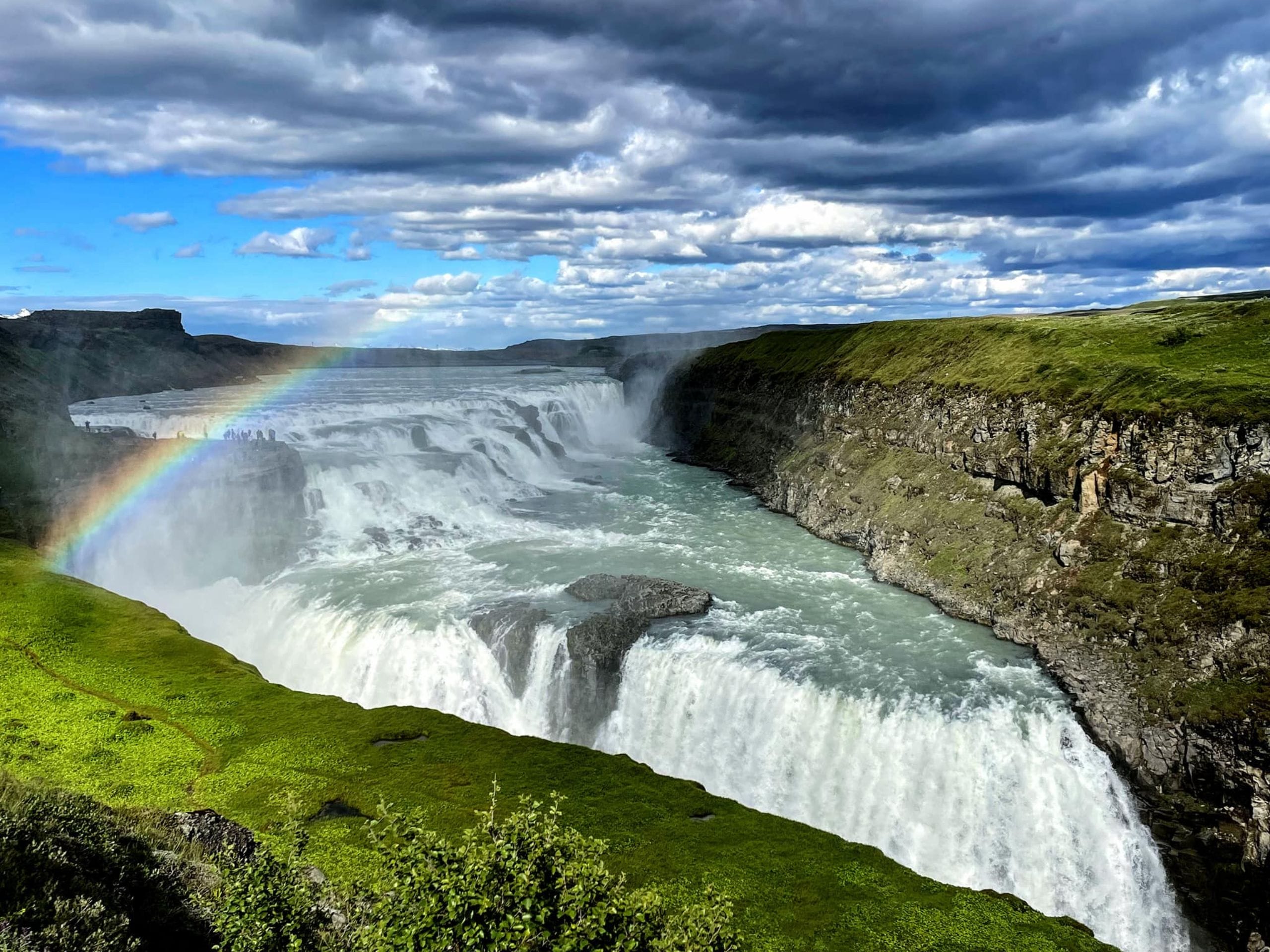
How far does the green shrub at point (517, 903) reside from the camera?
30.3ft

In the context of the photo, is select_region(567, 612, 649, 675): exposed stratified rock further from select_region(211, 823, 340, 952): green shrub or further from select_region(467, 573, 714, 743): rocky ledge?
select_region(211, 823, 340, 952): green shrub

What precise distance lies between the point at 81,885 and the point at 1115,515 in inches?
1484

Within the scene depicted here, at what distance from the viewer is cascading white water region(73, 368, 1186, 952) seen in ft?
85.5

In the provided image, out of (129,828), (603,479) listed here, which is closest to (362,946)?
(129,828)

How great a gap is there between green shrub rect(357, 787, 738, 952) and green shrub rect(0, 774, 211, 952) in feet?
13.1

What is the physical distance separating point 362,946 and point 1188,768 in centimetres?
2706

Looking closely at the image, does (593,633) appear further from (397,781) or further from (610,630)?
(397,781)

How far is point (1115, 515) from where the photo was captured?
114ft

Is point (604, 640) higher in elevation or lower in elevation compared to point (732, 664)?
higher

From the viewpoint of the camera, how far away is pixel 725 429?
Answer: 81.1 meters

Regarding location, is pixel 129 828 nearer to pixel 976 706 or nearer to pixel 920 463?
pixel 976 706

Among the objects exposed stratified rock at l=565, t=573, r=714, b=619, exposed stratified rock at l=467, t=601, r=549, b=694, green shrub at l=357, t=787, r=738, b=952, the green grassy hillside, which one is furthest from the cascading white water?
green shrub at l=357, t=787, r=738, b=952

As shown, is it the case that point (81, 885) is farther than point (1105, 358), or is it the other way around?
point (1105, 358)

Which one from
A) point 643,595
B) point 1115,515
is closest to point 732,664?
point 643,595
